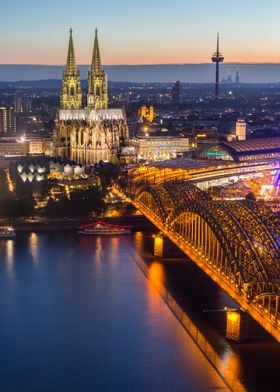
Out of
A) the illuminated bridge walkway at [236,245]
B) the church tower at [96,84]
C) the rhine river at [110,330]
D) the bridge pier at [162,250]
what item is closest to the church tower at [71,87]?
the church tower at [96,84]

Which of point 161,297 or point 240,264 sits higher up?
point 240,264

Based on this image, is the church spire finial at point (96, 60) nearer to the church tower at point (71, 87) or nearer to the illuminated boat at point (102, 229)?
the church tower at point (71, 87)

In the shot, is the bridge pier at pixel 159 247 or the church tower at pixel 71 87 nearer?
the bridge pier at pixel 159 247

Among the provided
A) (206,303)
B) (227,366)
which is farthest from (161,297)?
(227,366)

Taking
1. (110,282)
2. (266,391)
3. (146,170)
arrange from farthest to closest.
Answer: (146,170)
(110,282)
(266,391)

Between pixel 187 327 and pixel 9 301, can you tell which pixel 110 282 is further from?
pixel 187 327

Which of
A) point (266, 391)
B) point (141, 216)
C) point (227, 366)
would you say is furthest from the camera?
point (141, 216)
